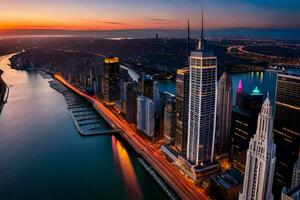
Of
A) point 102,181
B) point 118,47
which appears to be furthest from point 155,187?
point 118,47

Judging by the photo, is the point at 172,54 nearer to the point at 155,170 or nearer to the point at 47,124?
the point at 47,124

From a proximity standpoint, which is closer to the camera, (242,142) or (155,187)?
(155,187)

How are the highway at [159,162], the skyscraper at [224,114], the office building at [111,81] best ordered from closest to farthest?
the highway at [159,162] → the skyscraper at [224,114] → the office building at [111,81]

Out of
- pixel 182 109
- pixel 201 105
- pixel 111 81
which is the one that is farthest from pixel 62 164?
pixel 111 81


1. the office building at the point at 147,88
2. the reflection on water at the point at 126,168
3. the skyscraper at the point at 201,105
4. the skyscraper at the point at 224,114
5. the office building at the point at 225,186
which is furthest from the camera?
the office building at the point at 147,88

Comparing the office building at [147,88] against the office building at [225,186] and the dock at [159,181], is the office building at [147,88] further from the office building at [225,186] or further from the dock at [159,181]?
the office building at [225,186]

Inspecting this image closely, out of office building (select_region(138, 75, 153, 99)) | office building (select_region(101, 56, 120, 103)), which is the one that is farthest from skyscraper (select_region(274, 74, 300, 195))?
office building (select_region(101, 56, 120, 103))

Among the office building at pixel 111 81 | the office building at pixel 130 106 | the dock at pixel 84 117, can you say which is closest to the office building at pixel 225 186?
the dock at pixel 84 117
